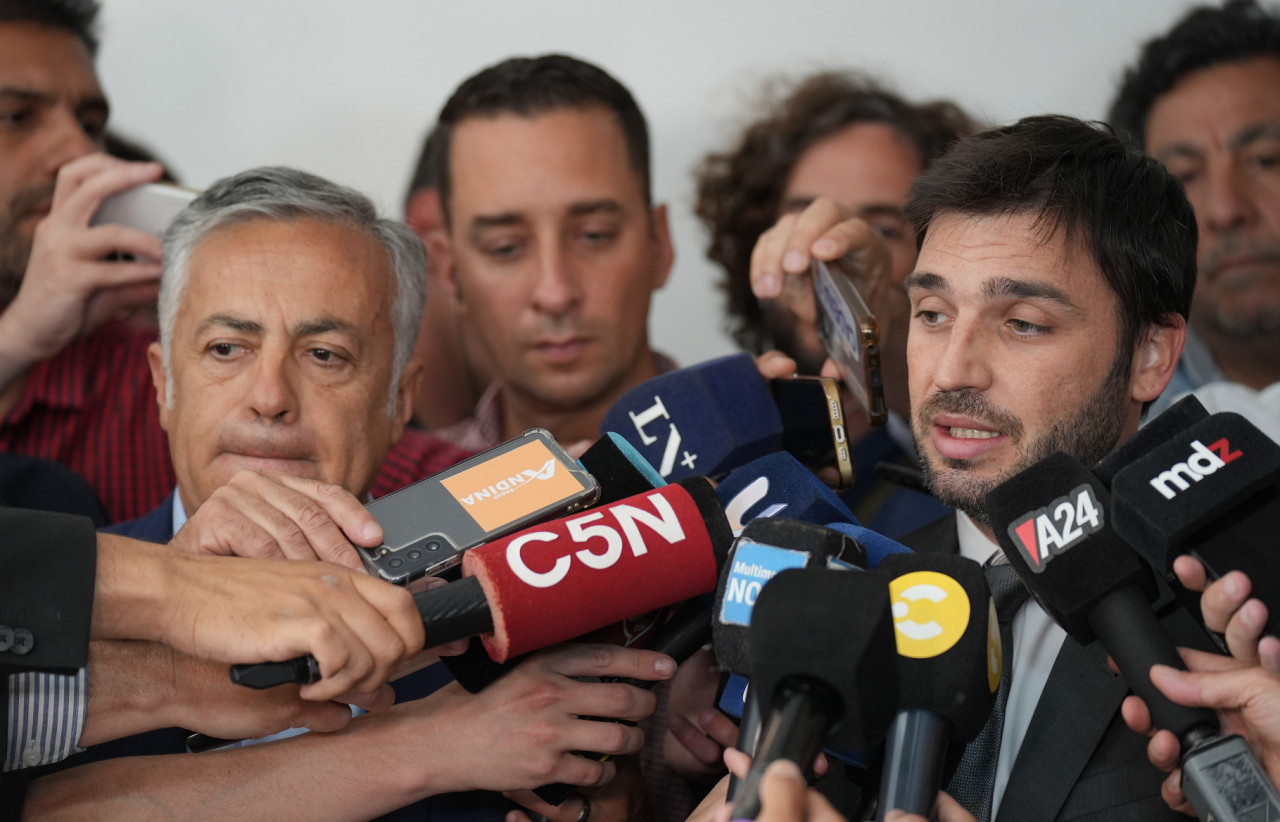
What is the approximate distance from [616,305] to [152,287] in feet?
3.56

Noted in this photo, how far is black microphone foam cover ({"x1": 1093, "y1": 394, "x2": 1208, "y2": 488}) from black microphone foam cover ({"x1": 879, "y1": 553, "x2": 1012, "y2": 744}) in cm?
20

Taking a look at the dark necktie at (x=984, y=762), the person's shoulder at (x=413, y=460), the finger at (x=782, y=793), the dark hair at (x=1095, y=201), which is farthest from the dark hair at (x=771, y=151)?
the finger at (x=782, y=793)

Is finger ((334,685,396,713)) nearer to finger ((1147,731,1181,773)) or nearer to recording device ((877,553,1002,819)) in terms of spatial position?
recording device ((877,553,1002,819))

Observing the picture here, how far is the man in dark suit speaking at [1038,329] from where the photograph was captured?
68.4 inches

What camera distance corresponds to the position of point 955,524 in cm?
209

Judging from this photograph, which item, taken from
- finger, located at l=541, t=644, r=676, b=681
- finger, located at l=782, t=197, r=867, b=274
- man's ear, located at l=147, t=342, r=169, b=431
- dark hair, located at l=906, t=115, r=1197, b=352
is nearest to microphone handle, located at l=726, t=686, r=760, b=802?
finger, located at l=541, t=644, r=676, b=681

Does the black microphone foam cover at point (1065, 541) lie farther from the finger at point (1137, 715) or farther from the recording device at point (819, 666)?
the recording device at point (819, 666)

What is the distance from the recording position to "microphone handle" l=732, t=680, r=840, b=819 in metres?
1.10

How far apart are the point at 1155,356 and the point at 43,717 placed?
1.67 meters

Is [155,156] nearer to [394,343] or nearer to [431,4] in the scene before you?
[431,4]

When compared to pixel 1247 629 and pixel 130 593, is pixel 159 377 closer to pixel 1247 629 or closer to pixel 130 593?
pixel 130 593

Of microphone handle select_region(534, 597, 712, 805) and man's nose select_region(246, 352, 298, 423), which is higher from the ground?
man's nose select_region(246, 352, 298, 423)

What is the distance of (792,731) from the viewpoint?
3.74ft

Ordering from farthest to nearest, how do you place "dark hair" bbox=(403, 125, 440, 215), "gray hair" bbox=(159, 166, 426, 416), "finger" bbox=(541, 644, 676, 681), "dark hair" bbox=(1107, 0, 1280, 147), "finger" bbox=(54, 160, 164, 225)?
"dark hair" bbox=(403, 125, 440, 215) < "dark hair" bbox=(1107, 0, 1280, 147) < "finger" bbox=(54, 160, 164, 225) < "gray hair" bbox=(159, 166, 426, 416) < "finger" bbox=(541, 644, 676, 681)
